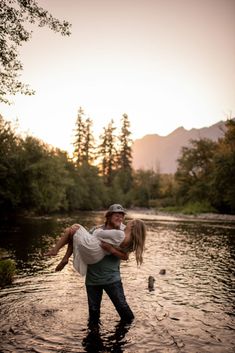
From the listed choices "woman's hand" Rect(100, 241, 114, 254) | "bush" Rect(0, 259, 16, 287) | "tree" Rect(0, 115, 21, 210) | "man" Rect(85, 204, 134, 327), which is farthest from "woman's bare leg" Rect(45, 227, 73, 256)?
"tree" Rect(0, 115, 21, 210)

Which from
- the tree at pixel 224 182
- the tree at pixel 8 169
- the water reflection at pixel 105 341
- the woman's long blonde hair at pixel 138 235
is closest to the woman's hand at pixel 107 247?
the woman's long blonde hair at pixel 138 235

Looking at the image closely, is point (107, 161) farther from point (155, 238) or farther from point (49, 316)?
point (49, 316)

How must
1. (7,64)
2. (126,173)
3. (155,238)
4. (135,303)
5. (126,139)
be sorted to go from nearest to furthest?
(135,303), (7,64), (155,238), (126,173), (126,139)

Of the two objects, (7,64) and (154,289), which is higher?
(7,64)

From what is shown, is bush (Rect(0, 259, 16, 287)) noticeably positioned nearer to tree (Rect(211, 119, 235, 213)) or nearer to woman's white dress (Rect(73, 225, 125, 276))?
woman's white dress (Rect(73, 225, 125, 276))

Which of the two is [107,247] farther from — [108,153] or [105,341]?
[108,153]

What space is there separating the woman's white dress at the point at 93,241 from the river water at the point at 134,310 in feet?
6.55

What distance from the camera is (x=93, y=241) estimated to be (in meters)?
→ 7.00

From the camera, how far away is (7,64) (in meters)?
15.6

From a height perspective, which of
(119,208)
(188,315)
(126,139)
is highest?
(126,139)

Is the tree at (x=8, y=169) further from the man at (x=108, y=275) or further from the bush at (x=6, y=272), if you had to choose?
the man at (x=108, y=275)

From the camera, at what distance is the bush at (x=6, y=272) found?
12.9m

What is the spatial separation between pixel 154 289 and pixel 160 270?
3.22 metres

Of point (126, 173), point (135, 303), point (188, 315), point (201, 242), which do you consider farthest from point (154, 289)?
point (126, 173)
